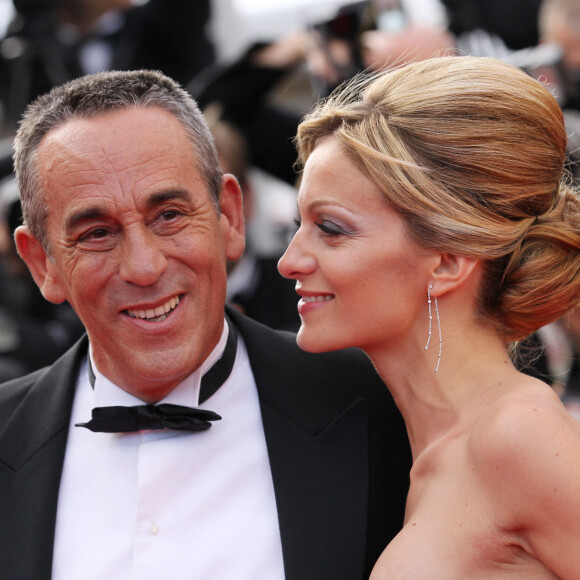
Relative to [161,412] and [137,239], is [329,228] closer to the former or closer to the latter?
[137,239]

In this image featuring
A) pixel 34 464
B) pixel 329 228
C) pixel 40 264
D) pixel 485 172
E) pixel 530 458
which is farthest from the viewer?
pixel 40 264

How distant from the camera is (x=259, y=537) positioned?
2641 millimetres

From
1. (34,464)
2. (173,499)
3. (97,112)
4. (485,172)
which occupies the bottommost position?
(173,499)

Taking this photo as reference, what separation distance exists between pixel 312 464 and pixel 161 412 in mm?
453

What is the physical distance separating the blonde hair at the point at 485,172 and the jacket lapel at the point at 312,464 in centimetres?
55

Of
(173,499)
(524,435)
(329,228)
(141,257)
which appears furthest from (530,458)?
(141,257)

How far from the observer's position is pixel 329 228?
2666mm

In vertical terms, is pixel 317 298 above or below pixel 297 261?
below

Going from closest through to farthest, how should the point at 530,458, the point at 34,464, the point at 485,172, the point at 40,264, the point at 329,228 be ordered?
the point at 530,458 → the point at 485,172 → the point at 329,228 → the point at 34,464 → the point at 40,264

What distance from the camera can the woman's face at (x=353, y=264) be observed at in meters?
2.61

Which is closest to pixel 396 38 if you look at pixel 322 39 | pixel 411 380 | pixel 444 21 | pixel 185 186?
pixel 322 39

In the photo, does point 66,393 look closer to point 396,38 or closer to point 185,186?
point 185,186

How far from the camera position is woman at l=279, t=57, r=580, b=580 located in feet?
8.26

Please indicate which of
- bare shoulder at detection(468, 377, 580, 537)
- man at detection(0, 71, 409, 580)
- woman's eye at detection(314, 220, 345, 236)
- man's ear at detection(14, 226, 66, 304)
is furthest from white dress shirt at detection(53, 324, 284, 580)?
bare shoulder at detection(468, 377, 580, 537)
